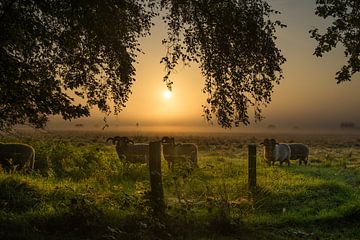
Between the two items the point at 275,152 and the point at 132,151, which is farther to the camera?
the point at 275,152

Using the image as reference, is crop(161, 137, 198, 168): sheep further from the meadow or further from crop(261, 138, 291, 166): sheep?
the meadow

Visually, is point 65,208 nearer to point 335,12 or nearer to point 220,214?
point 220,214

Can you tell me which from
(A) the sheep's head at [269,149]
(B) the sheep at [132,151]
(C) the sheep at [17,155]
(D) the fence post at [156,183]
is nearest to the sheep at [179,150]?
(B) the sheep at [132,151]

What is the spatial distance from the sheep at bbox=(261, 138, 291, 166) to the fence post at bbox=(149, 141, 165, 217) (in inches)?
735

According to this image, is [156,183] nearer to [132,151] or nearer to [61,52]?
[61,52]

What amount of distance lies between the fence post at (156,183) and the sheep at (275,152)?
1868cm

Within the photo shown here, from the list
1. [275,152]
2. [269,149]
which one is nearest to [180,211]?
[275,152]

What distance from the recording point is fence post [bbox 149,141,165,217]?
1158 centimetres

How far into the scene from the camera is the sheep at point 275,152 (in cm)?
3019

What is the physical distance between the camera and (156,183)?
11898mm

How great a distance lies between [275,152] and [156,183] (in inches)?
764

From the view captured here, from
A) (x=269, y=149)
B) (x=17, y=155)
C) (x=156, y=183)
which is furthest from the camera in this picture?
(x=269, y=149)

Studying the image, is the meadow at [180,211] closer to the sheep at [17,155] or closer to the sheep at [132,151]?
the sheep at [17,155]

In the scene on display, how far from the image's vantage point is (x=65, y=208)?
460 inches
